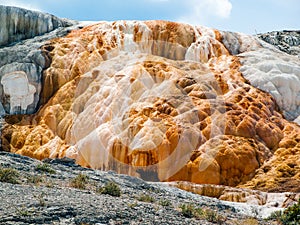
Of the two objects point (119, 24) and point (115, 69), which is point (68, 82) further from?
point (119, 24)

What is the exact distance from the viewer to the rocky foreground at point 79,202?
28.6 feet

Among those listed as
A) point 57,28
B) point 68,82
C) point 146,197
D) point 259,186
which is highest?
point 57,28

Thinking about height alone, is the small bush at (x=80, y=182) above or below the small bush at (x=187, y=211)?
above

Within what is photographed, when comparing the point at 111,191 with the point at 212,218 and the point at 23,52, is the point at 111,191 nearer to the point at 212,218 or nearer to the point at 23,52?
the point at 212,218

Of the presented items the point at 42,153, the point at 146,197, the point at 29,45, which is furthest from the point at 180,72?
the point at 146,197

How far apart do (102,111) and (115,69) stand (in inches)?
125

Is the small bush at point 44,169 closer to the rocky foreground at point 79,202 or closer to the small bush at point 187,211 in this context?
the rocky foreground at point 79,202

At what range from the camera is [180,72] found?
2580cm

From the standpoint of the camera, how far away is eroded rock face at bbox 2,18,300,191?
2164 cm

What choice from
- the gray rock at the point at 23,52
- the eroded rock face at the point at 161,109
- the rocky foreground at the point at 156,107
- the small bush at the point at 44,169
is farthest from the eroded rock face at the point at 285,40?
the small bush at the point at 44,169

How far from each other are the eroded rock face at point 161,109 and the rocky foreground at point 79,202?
6.64m

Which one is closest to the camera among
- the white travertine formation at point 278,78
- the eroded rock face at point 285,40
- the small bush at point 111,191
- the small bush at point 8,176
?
the small bush at point 8,176

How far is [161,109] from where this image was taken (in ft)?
77.7

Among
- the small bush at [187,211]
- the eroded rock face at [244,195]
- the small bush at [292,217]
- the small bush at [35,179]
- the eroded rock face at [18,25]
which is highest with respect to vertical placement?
the eroded rock face at [18,25]
